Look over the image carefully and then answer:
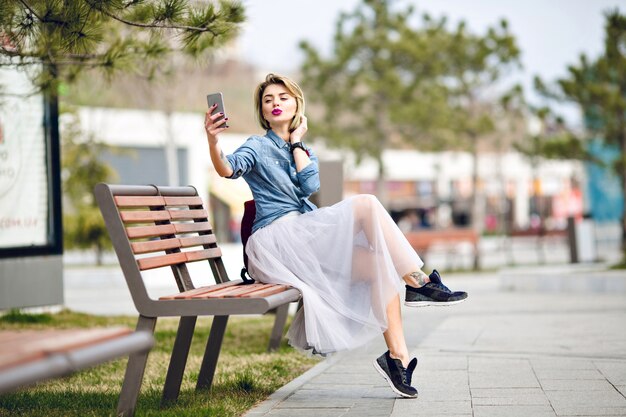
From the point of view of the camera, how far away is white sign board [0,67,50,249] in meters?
10.1

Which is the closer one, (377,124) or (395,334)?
(395,334)

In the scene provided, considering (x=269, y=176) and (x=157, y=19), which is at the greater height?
(x=157, y=19)

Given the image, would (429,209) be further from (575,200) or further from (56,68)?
(56,68)

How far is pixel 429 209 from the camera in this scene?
167 feet

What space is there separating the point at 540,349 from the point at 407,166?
47.9 meters

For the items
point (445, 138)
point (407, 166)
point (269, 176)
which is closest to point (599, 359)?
point (269, 176)

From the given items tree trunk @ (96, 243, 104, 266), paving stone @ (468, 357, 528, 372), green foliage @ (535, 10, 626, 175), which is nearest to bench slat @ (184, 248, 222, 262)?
paving stone @ (468, 357, 528, 372)

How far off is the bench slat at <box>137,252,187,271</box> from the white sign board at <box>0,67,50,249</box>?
213 inches

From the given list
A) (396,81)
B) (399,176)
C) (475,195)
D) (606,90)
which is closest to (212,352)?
(606,90)

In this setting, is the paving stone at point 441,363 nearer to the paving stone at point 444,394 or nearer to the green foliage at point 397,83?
the paving stone at point 444,394

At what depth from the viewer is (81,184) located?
22.4 metres

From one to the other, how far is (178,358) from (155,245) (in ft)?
1.92

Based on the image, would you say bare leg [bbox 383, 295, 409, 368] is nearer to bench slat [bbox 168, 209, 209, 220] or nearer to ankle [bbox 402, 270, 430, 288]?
ankle [bbox 402, 270, 430, 288]

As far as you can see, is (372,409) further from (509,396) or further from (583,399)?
(583,399)
